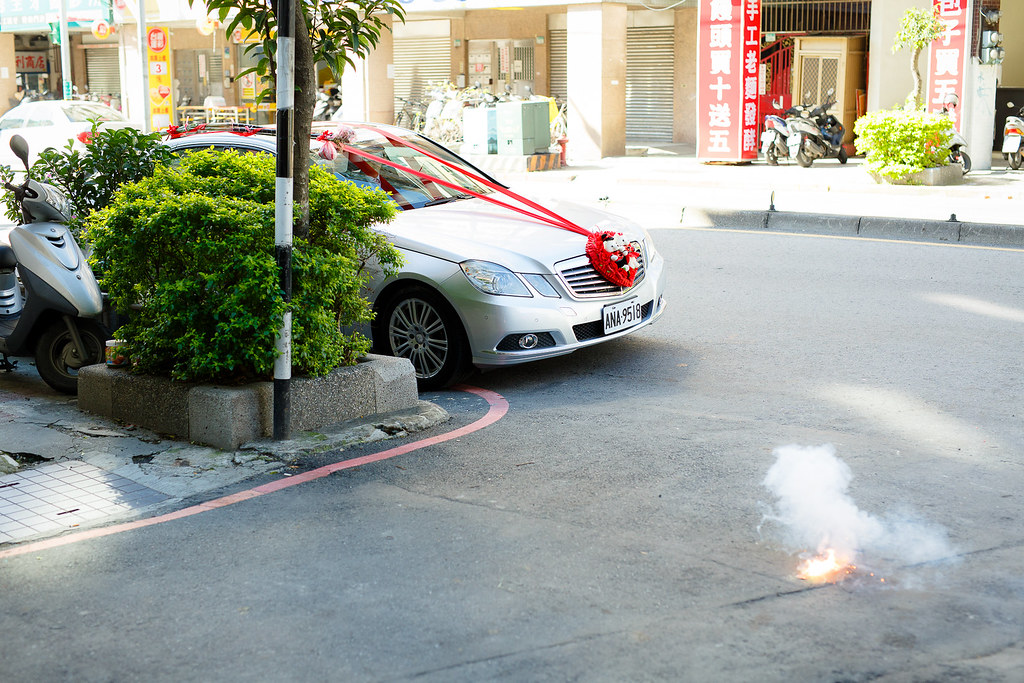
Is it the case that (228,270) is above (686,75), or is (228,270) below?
below

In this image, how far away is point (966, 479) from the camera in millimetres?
5090

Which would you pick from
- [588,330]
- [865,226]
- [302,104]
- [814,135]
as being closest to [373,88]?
[814,135]

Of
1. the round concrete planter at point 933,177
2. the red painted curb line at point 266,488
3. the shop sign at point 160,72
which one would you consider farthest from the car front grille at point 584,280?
the shop sign at point 160,72

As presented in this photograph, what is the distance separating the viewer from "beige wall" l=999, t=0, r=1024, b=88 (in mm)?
23578

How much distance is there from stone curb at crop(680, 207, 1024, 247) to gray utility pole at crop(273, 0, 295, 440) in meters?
9.10

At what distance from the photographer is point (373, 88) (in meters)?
27.4

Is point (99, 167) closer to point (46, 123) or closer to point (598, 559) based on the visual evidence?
point (598, 559)

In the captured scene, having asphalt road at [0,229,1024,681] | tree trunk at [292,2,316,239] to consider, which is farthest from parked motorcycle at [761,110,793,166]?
tree trunk at [292,2,316,239]

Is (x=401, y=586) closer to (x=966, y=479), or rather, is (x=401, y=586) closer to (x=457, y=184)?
(x=966, y=479)

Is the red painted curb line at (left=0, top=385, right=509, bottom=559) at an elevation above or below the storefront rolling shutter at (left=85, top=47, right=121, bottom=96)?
below

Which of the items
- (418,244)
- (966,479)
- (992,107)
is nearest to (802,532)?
(966,479)

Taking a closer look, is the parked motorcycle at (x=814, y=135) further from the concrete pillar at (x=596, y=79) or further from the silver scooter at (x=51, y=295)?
the silver scooter at (x=51, y=295)

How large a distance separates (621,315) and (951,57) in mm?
13710

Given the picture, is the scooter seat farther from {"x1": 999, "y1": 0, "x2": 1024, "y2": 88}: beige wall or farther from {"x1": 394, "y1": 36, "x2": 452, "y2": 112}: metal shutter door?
{"x1": 394, "y1": 36, "x2": 452, "y2": 112}: metal shutter door
